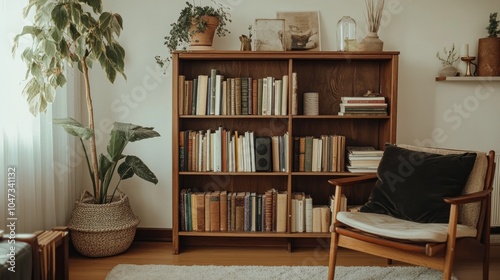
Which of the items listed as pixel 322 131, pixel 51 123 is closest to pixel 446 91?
pixel 322 131

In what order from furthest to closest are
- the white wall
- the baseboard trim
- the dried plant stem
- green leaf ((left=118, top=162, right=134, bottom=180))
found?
the baseboard trim → the white wall → the dried plant stem → green leaf ((left=118, top=162, right=134, bottom=180))

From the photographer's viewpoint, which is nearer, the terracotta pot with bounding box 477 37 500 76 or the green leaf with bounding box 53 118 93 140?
the green leaf with bounding box 53 118 93 140

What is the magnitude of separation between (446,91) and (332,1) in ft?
3.54

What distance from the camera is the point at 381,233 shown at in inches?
97.5

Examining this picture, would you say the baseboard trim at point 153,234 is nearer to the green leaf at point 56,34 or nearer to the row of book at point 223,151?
the row of book at point 223,151

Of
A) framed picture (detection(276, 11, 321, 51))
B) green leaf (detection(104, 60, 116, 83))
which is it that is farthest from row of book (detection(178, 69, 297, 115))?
green leaf (detection(104, 60, 116, 83))

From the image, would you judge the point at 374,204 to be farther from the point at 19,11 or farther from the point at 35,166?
the point at 19,11

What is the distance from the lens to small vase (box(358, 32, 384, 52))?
11.0 feet

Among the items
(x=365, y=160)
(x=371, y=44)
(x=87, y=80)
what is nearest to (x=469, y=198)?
(x=365, y=160)

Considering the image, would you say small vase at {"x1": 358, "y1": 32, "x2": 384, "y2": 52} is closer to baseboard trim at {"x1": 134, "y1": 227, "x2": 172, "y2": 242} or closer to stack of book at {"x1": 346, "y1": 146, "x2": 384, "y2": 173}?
stack of book at {"x1": 346, "y1": 146, "x2": 384, "y2": 173}

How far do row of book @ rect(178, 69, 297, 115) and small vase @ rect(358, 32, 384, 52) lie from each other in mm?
602

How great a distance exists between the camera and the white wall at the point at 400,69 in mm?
3588

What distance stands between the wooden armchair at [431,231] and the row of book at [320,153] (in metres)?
0.49

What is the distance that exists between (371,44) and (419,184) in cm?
110
